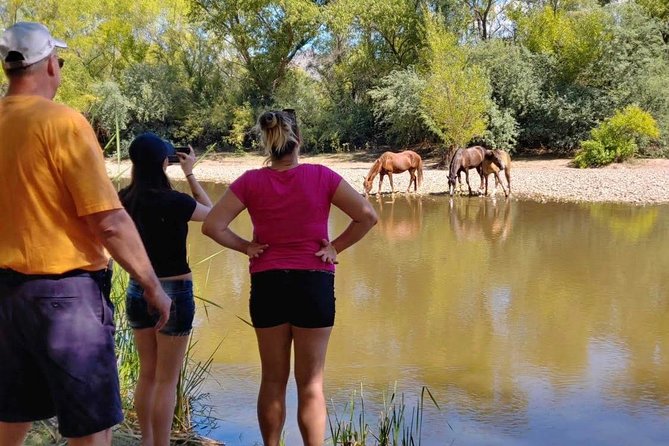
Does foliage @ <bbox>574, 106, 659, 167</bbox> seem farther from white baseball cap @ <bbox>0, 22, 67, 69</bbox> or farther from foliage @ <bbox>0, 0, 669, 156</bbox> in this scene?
white baseball cap @ <bbox>0, 22, 67, 69</bbox>

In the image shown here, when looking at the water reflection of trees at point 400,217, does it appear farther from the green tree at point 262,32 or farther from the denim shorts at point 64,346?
the green tree at point 262,32

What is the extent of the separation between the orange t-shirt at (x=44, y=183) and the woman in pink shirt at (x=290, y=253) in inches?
38.9

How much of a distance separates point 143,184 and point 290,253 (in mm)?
726

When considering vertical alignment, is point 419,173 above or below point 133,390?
above

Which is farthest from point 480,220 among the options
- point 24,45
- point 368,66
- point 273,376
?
point 368,66

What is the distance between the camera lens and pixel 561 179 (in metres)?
20.2

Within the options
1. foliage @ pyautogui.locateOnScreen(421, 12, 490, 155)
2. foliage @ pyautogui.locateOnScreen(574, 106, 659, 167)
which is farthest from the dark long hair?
foliage @ pyautogui.locateOnScreen(574, 106, 659, 167)

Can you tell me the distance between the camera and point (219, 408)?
4.87 metres

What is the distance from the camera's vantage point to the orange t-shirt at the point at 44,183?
2131 millimetres

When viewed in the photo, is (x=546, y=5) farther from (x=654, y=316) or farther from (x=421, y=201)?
(x=654, y=316)

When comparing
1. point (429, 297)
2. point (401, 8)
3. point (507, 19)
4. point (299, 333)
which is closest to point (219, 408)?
point (299, 333)

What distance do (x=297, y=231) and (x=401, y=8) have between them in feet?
90.0

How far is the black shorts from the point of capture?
118 inches

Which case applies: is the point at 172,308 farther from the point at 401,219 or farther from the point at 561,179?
the point at 561,179
